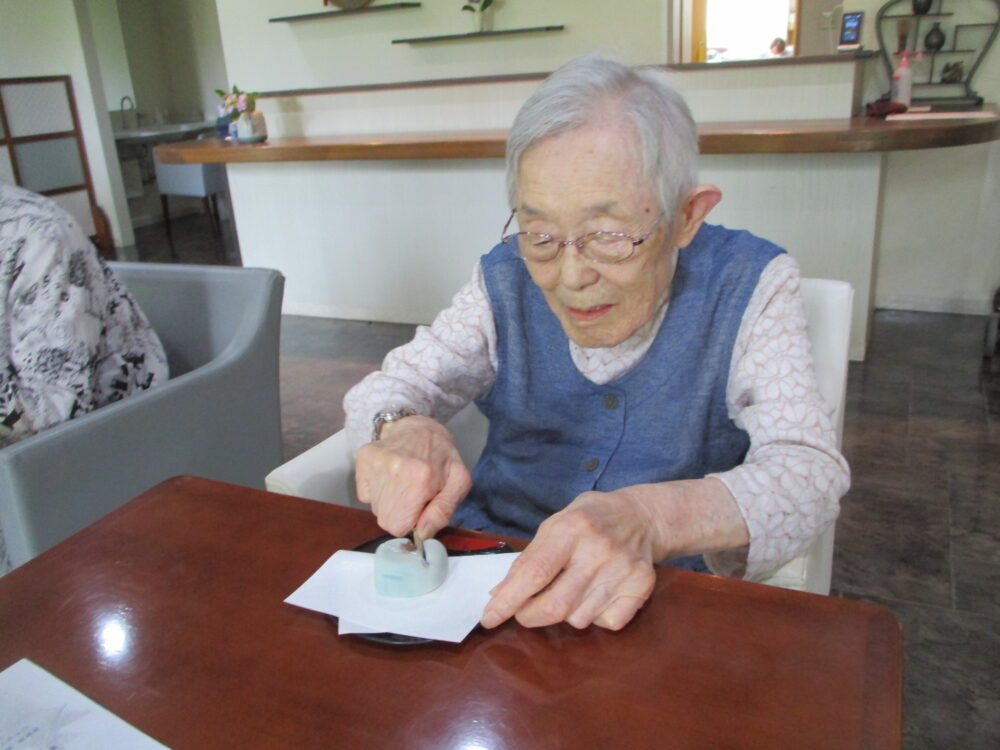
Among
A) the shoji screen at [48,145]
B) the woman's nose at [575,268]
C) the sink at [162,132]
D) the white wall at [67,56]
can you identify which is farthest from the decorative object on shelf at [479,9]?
the woman's nose at [575,268]

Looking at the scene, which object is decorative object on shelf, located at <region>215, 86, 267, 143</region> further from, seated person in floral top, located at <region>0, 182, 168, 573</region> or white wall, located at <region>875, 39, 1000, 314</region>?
white wall, located at <region>875, 39, 1000, 314</region>

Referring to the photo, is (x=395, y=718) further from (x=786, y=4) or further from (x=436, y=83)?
(x=786, y=4)

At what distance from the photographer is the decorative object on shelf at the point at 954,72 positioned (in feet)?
12.3

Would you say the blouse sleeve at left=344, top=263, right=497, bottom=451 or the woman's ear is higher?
the woman's ear

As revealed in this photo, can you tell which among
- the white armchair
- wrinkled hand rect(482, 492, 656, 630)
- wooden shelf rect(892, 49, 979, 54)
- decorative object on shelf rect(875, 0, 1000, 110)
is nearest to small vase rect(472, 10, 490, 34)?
decorative object on shelf rect(875, 0, 1000, 110)

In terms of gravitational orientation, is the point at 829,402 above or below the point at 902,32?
below

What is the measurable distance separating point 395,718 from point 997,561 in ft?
6.40

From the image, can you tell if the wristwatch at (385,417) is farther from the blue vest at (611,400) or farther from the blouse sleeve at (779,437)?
the blouse sleeve at (779,437)

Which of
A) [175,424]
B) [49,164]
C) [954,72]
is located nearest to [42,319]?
[175,424]

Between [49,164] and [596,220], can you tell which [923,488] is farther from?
[49,164]

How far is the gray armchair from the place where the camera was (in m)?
1.32

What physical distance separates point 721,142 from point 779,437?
2087 mm

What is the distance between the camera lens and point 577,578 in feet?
2.48

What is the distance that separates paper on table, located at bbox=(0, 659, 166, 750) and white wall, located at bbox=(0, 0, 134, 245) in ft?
21.5
